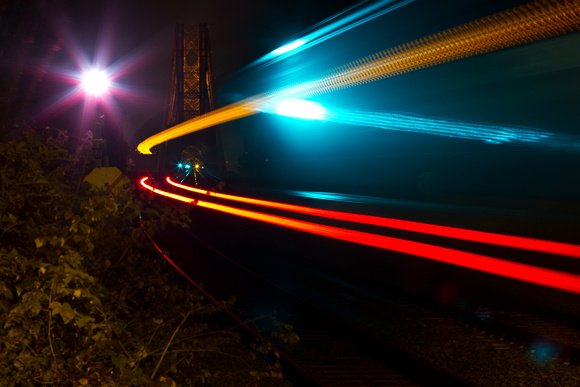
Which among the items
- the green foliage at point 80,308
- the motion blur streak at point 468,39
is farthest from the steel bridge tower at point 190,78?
the green foliage at point 80,308

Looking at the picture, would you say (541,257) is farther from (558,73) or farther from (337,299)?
(558,73)

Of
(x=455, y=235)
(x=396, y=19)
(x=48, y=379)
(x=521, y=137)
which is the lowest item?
(x=48, y=379)

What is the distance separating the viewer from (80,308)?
216 inches

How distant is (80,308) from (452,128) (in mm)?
18818

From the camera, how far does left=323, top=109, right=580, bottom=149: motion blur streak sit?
18328 millimetres

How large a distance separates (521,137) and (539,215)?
352 cm

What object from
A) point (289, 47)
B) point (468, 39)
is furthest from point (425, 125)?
point (468, 39)

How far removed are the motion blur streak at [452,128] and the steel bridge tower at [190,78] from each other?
152 feet

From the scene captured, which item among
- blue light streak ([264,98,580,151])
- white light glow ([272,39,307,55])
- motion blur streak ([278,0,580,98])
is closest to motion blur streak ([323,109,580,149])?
blue light streak ([264,98,580,151])

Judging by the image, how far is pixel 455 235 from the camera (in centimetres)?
1034

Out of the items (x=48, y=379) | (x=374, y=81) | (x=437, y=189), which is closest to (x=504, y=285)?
(x=48, y=379)

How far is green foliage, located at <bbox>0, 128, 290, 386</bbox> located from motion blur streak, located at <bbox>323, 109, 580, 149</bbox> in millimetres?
14753

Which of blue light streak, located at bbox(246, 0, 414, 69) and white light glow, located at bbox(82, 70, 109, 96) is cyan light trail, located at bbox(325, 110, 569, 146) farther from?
white light glow, located at bbox(82, 70, 109, 96)

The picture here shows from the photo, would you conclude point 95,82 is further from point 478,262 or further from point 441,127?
point 441,127
